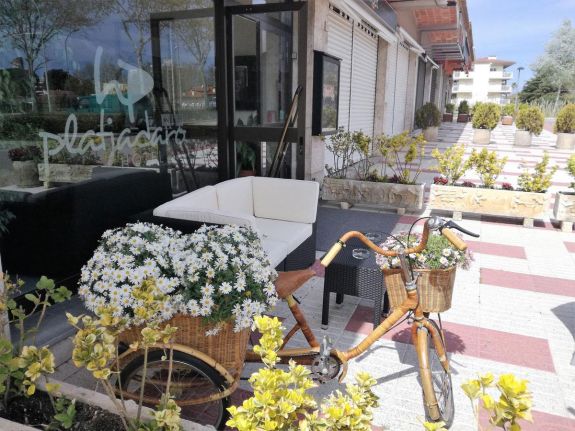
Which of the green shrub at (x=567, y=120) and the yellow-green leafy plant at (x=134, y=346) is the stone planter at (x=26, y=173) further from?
the green shrub at (x=567, y=120)

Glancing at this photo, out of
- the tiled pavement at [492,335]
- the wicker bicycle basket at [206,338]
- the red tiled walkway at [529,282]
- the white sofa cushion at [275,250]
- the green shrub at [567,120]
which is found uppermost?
the green shrub at [567,120]

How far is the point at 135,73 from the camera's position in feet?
14.5

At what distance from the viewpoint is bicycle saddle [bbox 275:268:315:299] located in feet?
7.63

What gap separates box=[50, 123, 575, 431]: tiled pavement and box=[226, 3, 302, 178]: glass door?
233cm

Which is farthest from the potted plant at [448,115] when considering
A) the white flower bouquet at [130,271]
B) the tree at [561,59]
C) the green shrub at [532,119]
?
the white flower bouquet at [130,271]

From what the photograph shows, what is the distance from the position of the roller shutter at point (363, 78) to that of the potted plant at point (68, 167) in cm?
749

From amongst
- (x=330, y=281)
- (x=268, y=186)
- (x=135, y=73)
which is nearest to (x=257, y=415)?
(x=330, y=281)

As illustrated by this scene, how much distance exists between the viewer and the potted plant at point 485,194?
6043 millimetres

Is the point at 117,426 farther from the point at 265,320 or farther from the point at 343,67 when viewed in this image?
the point at 343,67

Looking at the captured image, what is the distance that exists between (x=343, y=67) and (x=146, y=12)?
5.50 metres

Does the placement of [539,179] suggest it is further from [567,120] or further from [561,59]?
[561,59]

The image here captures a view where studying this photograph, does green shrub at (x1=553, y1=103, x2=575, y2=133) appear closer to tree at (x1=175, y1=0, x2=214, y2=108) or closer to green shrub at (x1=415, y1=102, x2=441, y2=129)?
green shrub at (x1=415, y1=102, x2=441, y2=129)

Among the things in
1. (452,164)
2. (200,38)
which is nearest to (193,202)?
(200,38)

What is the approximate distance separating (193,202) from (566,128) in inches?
616
